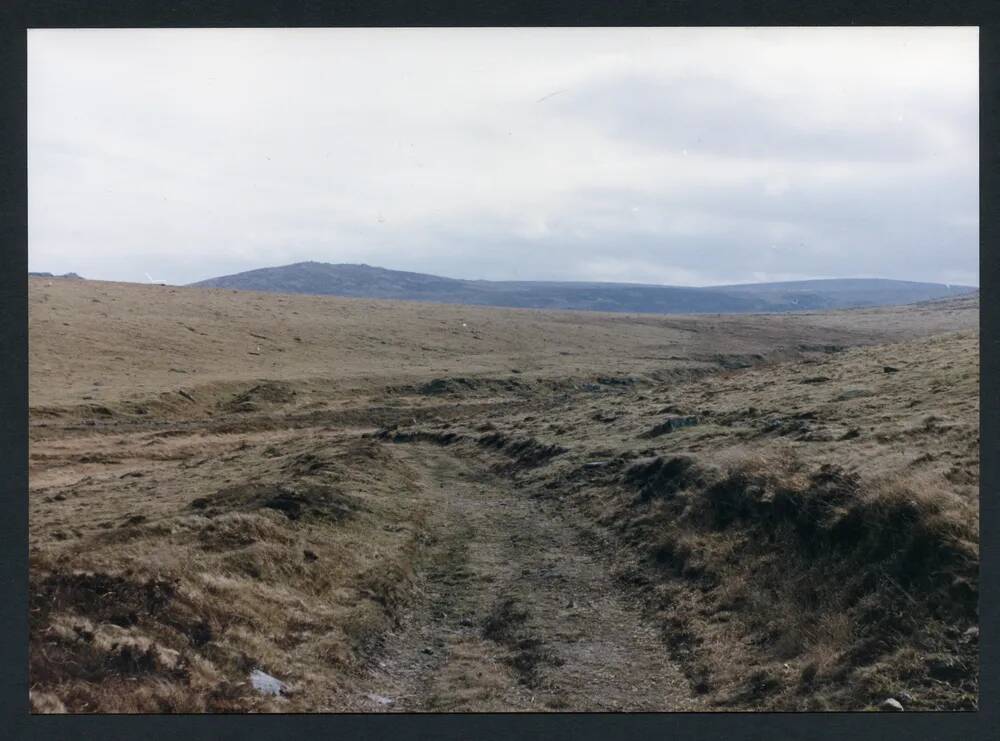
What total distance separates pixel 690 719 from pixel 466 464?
1978 cm

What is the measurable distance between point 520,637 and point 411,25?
8.49m

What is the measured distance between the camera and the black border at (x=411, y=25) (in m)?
8.61

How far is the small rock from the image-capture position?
30.2 feet

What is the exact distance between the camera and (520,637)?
11.3 metres

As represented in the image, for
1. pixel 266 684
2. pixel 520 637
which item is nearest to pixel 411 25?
pixel 266 684

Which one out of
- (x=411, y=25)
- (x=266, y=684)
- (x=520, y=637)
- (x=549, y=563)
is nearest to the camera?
(x=266, y=684)

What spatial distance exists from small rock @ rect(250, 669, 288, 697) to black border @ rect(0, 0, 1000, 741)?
1.90 feet

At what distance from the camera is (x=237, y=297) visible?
98250 millimetres

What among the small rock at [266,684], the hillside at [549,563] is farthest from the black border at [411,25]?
the small rock at [266,684]

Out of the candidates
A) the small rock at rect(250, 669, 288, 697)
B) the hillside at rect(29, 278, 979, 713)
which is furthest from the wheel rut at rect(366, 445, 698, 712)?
the small rock at rect(250, 669, 288, 697)

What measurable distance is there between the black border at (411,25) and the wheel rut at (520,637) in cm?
65

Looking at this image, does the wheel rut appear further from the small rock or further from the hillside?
the small rock

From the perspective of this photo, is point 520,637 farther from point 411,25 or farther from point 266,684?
point 411,25

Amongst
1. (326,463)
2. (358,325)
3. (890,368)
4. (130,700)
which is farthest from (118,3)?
(358,325)
